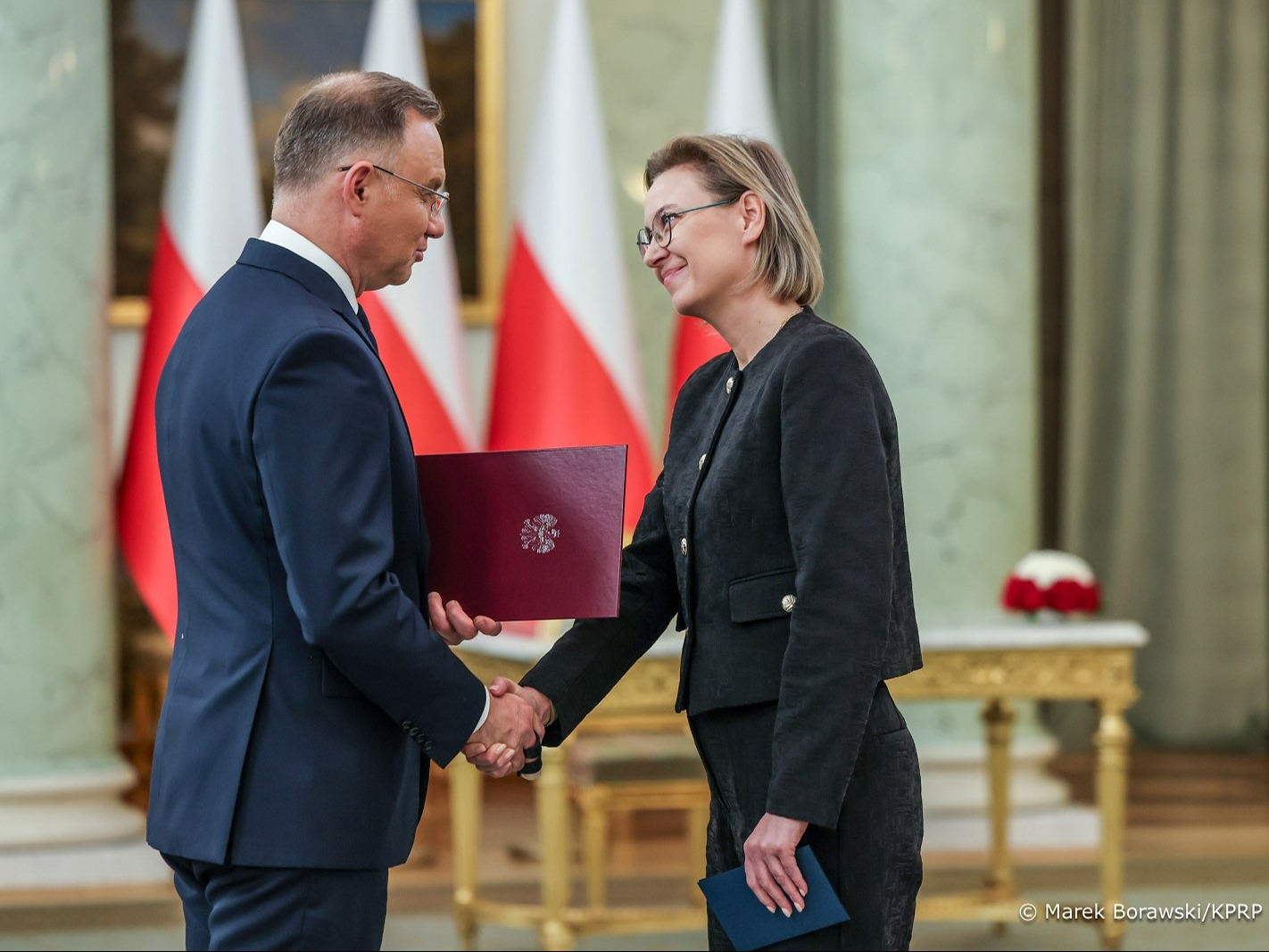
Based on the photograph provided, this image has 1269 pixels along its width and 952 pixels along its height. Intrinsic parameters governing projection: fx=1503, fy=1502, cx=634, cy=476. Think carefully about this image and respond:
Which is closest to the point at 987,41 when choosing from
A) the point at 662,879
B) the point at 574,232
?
the point at 574,232

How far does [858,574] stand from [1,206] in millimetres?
4069

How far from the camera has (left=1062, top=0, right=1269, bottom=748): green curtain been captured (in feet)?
28.5

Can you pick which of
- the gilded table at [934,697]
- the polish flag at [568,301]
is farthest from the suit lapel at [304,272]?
the polish flag at [568,301]

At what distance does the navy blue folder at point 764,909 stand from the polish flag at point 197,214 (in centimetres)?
331

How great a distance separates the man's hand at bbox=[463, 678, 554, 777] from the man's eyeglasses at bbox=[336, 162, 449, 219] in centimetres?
71

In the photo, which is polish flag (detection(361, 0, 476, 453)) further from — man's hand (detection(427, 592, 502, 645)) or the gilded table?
man's hand (detection(427, 592, 502, 645))

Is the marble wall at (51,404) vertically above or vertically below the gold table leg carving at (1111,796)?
above

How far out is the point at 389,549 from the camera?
1.93 metres

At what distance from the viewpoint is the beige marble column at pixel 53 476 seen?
16.6 feet

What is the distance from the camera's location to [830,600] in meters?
2.00

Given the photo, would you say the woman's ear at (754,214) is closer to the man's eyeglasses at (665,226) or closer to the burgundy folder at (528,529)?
the man's eyeglasses at (665,226)

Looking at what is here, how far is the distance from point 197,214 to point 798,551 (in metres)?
3.56

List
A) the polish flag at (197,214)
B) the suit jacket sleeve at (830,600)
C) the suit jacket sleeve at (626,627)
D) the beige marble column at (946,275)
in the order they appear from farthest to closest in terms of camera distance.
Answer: the beige marble column at (946,275) → the polish flag at (197,214) → the suit jacket sleeve at (626,627) → the suit jacket sleeve at (830,600)

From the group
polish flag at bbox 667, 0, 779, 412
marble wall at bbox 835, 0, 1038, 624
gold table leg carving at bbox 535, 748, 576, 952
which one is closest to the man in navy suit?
gold table leg carving at bbox 535, 748, 576, 952
